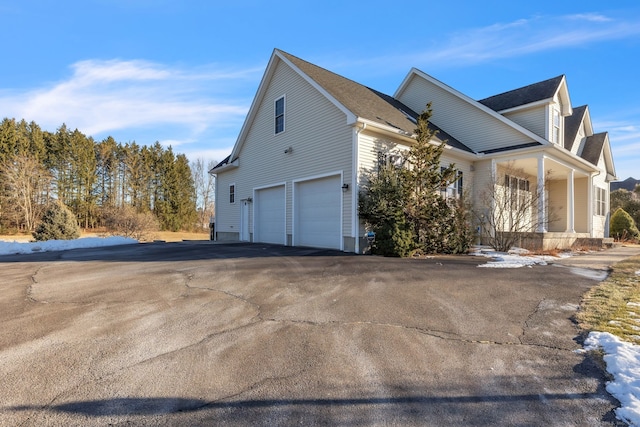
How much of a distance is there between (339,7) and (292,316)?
9940mm

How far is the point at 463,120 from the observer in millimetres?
15266

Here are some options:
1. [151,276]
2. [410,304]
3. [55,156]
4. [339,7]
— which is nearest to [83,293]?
[151,276]

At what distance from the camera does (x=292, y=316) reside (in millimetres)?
4176

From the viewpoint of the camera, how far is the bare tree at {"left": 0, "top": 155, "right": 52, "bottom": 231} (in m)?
27.1

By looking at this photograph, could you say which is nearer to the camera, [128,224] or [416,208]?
[416,208]

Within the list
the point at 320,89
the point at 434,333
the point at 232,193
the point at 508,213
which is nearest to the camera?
the point at 434,333

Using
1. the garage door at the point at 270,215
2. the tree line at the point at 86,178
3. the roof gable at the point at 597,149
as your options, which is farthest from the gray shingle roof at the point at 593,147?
the tree line at the point at 86,178

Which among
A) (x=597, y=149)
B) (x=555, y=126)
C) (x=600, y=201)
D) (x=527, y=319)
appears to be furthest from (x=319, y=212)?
(x=600, y=201)

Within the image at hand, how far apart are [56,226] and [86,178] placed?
1953 cm

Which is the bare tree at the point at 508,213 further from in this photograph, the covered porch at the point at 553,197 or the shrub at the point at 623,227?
the shrub at the point at 623,227

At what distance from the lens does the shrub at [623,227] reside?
2058cm

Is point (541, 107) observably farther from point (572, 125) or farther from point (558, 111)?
point (572, 125)

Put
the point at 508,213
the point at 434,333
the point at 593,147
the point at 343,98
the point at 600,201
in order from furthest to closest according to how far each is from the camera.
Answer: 1. the point at 600,201
2. the point at 593,147
3. the point at 508,213
4. the point at 343,98
5. the point at 434,333

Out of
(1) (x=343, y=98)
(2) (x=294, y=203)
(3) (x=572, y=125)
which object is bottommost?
(2) (x=294, y=203)
